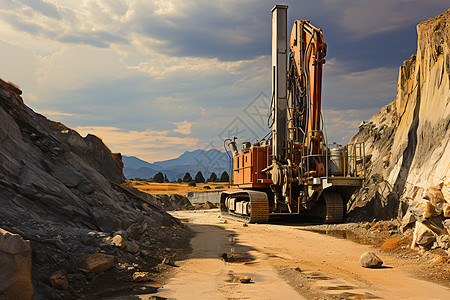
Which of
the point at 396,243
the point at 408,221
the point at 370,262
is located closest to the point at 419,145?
the point at 408,221

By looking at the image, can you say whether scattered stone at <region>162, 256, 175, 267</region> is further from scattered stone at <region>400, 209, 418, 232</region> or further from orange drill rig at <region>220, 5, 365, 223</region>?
orange drill rig at <region>220, 5, 365, 223</region>

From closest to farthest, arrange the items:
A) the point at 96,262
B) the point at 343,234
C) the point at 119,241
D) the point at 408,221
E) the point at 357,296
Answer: the point at 357,296, the point at 96,262, the point at 119,241, the point at 408,221, the point at 343,234

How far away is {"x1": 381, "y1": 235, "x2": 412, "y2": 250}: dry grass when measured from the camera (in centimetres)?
1277

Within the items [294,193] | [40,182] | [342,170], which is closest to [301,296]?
[40,182]

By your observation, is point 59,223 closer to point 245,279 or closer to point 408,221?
point 245,279

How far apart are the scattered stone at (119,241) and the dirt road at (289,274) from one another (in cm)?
135

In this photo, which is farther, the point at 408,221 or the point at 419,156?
the point at 419,156

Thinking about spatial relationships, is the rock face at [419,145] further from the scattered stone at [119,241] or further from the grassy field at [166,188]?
the grassy field at [166,188]

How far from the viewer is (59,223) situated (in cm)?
943

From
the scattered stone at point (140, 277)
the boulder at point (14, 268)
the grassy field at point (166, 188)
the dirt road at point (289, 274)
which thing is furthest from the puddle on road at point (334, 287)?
the grassy field at point (166, 188)

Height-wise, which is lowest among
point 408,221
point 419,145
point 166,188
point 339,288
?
point 339,288

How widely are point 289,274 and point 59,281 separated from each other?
4.65m

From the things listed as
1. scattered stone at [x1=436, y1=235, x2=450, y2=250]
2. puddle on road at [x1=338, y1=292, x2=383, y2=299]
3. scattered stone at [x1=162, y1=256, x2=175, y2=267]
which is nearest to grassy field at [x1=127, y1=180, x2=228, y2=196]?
scattered stone at [x1=162, y1=256, x2=175, y2=267]

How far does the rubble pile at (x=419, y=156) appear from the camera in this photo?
11.3 metres
